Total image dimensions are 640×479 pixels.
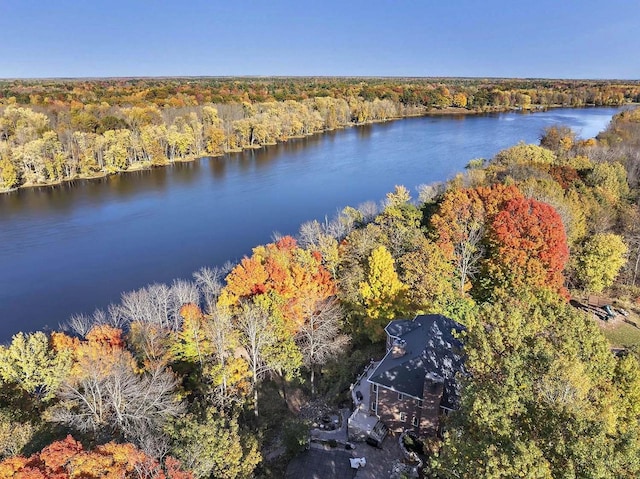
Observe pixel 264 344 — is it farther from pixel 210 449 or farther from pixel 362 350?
pixel 210 449

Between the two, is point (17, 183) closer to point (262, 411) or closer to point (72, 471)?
point (262, 411)

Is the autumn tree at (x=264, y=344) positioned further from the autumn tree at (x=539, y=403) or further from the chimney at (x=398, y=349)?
the autumn tree at (x=539, y=403)

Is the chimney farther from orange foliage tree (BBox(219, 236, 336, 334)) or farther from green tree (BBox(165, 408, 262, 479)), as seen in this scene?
green tree (BBox(165, 408, 262, 479))

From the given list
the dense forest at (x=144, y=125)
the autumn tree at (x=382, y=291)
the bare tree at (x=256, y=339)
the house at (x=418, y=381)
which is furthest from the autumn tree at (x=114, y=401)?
the dense forest at (x=144, y=125)

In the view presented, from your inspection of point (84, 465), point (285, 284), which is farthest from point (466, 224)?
point (84, 465)

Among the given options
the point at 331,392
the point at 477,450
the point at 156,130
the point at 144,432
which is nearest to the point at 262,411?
the point at 331,392

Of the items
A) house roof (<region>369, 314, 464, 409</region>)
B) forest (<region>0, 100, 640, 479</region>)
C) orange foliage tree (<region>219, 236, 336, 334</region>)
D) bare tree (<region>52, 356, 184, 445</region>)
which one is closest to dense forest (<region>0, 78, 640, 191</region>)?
forest (<region>0, 100, 640, 479</region>)
